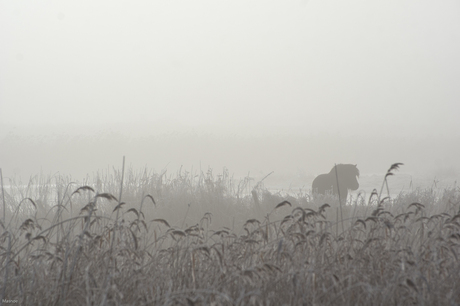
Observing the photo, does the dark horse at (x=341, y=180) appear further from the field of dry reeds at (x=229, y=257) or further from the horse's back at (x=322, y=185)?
the field of dry reeds at (x=229, y=257)

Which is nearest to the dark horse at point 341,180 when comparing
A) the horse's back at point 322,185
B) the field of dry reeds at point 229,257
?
the horse's back at point 322,185

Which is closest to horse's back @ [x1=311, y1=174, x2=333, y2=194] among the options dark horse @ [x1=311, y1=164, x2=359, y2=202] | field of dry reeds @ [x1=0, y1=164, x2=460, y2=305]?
dark horse @ [x1=311, y1=164, x2=359, y2=202]

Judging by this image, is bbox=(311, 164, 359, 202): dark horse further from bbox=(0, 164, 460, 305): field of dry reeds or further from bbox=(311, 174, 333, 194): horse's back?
bbox=(0, 164, 460, 305): field of dry reeds

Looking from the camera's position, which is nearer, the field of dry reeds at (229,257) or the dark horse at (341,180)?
the field of dry reeds at (229,257)

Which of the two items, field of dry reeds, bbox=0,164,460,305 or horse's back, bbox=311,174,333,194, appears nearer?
field of dry reeds, bbox=0,164,460,305

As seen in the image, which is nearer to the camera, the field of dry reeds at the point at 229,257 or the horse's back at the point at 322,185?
the field of dry reeds at the point at 229,257

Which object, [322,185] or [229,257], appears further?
[322,185]

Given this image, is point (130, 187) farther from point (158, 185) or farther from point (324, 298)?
point (324, 298)

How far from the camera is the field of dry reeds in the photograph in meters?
1.97

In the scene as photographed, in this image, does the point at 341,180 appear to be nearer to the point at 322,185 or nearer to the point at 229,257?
the point at 322,185

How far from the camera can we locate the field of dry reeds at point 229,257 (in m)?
1.97

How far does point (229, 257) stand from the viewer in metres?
2.89

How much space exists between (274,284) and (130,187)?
197 inches

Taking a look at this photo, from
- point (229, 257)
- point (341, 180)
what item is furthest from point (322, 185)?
point (229, 257)
